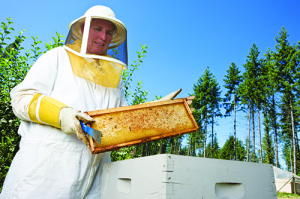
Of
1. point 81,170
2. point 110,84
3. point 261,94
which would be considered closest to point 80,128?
point 81,170

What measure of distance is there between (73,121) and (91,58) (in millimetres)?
667

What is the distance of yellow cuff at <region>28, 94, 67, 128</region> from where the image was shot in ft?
4.34

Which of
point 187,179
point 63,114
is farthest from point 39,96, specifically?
point 187,179

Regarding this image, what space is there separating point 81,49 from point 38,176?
963mm

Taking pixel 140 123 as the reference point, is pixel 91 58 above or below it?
above

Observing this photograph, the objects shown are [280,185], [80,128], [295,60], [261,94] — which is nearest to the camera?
[80,128]

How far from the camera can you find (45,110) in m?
1.33

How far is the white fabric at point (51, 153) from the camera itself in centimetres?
132

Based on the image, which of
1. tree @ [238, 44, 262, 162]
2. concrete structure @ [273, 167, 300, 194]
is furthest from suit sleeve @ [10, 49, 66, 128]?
tree @ [238, 44, 262, 162]

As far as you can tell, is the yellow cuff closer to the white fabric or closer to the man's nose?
the white fabric

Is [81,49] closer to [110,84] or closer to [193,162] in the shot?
[110,84]

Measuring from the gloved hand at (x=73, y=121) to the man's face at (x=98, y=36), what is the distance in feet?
2.19

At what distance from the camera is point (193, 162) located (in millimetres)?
1123

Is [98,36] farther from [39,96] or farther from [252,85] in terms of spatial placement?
[252,85]
